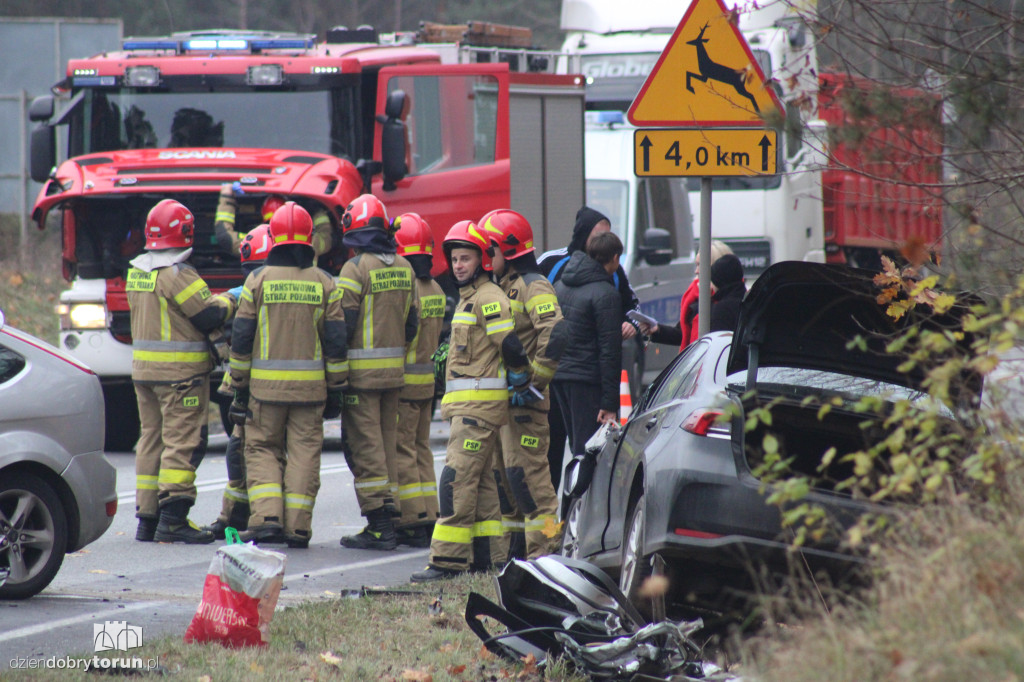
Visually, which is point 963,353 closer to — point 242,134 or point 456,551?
A: point 456,551

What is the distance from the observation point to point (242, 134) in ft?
39.7

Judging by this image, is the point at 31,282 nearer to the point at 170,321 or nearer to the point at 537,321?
the point at 170,321

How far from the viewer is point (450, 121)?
41.8 feet

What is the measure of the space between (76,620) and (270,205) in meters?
5.29

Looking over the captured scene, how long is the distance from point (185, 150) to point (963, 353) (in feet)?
29.8

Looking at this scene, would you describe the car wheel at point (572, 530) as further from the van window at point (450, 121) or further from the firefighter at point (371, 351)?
the van window at point (450, 121)

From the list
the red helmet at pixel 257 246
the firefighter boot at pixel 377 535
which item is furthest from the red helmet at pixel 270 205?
the firefighter boot at pixel 377 535

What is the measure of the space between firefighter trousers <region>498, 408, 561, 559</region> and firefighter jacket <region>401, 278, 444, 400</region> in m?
1.50

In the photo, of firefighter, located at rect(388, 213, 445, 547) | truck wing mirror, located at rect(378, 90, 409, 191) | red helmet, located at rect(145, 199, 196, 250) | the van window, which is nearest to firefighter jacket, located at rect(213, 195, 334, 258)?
truck wing mirror, located at rect(378, 90, 409, 191)

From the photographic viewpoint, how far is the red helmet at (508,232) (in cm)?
771

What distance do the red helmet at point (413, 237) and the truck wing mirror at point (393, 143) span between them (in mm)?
2619

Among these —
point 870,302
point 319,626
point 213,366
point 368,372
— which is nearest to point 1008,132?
point 870,302
